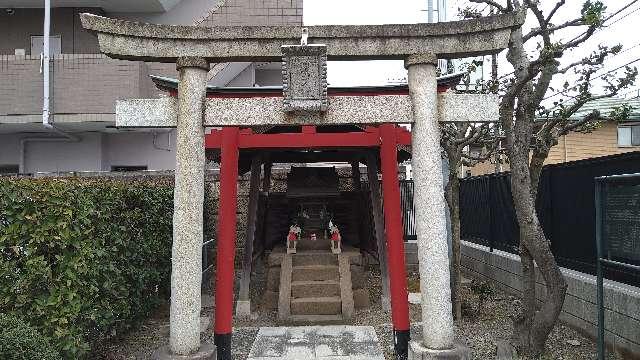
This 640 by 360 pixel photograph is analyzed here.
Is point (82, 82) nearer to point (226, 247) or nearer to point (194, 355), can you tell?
point (226, 247)

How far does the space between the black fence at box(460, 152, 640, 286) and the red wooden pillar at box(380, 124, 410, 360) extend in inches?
111

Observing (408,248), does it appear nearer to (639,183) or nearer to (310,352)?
(310,352)

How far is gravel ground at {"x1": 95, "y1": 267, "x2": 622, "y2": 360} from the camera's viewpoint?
693 centimetres

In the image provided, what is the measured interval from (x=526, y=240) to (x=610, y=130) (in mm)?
19141

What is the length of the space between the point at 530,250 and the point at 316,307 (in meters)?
4.32

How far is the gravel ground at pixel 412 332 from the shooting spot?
22.7ft

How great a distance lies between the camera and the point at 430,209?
5898mm

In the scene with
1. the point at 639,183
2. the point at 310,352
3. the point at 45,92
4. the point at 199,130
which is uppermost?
the point at 45,92

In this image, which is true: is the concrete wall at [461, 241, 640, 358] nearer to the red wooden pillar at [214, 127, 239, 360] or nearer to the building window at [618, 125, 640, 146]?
the red wooden pillar at [214, 127, 239, 360]

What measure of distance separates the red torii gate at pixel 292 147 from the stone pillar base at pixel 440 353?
3.04 feet

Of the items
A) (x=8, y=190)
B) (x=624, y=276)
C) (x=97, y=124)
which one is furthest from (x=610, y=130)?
(x=8, y=190)

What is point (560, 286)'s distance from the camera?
243 inches

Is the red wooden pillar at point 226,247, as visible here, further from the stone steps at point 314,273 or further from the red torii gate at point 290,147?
the stone steps at point 314,273

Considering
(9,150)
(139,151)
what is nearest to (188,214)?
(139,151)
